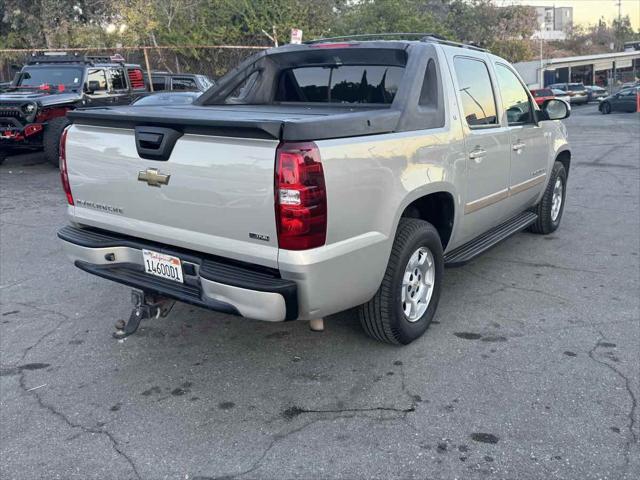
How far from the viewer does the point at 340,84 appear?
4809 millimetres

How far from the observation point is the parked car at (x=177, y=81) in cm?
1631

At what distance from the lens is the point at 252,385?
3584mm

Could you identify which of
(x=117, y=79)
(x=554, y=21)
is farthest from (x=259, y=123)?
(x=554, y=21)

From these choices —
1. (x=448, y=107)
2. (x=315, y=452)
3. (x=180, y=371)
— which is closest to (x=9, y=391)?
(x=180, y=371)

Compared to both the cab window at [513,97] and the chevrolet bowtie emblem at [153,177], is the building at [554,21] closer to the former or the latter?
the cab window at [513,97]

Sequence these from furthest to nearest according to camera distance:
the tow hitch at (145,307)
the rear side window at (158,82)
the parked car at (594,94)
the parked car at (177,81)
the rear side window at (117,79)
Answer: the parked car at (594,94), the rear side window at (158,82), the parked car at (177,81), the rear side window at (117,79), the tow hitch at (145,307)

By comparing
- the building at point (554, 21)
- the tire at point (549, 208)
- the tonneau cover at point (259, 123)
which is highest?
the building at point (554, 21)

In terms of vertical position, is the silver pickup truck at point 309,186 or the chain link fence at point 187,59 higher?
the chain link fence at point 187,59

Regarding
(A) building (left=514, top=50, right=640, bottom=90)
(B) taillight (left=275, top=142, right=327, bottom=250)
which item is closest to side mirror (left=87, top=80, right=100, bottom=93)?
(B) taillight (left=275, top=142, right=327, bottom=250)

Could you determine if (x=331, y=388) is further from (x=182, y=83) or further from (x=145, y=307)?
(x=182, y=83)

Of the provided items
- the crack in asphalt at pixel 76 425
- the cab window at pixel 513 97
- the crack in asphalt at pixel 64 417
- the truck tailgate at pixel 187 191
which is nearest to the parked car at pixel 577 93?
the cab window at pixel 513 97

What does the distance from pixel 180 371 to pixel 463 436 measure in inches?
67.5

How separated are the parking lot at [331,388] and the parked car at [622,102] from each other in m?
29.0

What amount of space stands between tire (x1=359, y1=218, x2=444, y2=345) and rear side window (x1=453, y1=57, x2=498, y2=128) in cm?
104
